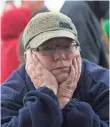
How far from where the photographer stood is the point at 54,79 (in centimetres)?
142

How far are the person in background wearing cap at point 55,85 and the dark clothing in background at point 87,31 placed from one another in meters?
0.60

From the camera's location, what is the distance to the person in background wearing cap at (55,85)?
4.36 feet

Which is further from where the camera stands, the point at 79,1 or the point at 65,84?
the point at 79,1

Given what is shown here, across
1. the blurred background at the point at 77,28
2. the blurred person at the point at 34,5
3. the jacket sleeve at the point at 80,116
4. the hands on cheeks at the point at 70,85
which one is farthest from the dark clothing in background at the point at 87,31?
the jacket sleeve at the point at 80,116

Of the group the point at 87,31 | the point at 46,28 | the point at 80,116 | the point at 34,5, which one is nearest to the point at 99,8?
the point at 87,31

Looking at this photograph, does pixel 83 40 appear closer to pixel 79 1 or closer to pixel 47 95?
pixel 79 1

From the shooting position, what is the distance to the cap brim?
140 centimetres

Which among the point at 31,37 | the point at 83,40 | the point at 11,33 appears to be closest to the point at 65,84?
the point at 31,37

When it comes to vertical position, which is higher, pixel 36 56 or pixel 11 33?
pixel 36 56

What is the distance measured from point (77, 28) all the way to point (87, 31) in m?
0.07

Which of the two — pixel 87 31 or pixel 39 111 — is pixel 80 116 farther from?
pixel 87 31

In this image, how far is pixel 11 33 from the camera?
267 centimetres

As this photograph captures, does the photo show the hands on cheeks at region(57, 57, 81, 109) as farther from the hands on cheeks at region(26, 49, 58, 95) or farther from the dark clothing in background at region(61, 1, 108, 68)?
the dark clothing in background at region(61, 1, 108, 68)

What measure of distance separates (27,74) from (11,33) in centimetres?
120
